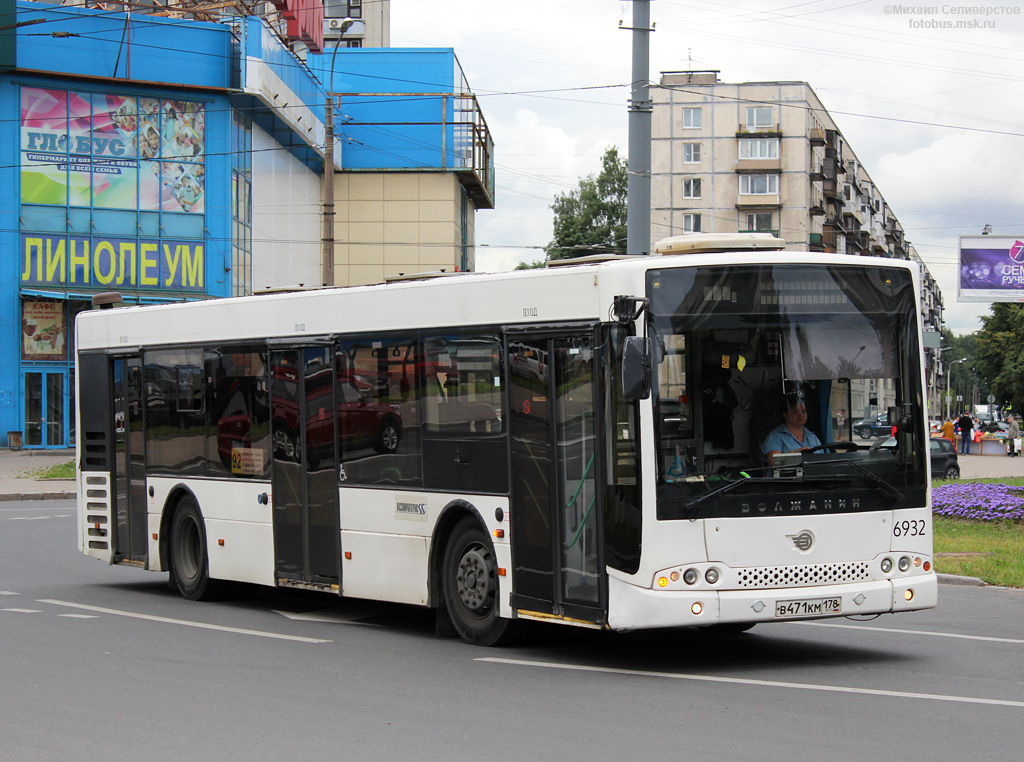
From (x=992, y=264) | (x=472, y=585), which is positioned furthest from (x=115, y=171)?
(x=472, y=585)

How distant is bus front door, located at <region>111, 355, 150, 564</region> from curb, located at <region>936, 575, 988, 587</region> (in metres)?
8.82

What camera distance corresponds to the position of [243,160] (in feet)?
148

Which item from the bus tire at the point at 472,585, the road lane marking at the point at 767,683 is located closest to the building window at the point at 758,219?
the bus tire at the point at 472,585

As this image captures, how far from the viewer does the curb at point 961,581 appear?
1462cm

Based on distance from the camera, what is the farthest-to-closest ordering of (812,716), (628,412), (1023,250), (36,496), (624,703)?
(1023,250)
(36,496)
(628,412)
(624,703)
(812,716)

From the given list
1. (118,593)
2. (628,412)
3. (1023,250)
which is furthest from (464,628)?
(1023,250)

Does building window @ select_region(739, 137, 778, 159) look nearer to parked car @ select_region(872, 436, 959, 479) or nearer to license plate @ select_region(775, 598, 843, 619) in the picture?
parked car @ select_region(872, 436, 959, 479)

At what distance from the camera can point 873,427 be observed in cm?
941

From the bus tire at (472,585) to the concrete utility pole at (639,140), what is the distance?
Result: 207 inches

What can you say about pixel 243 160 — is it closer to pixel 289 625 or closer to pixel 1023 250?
pixel 1023 250

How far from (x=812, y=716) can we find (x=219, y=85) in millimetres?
39102

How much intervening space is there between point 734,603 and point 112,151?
37.4m

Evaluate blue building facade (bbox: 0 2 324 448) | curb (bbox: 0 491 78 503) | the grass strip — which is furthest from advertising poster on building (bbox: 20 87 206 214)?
the grass strip

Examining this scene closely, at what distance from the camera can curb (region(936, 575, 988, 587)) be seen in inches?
576
